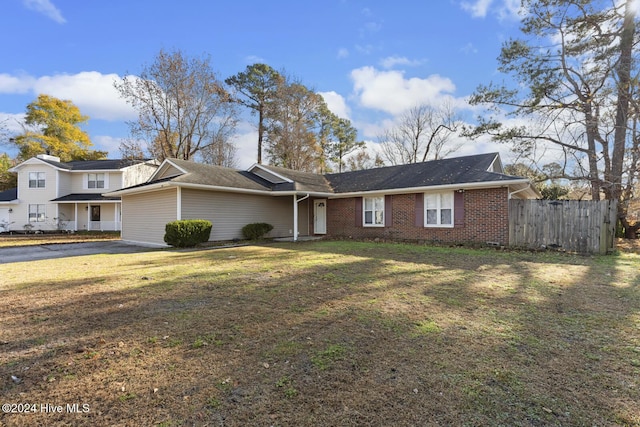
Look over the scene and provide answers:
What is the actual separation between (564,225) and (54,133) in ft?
150

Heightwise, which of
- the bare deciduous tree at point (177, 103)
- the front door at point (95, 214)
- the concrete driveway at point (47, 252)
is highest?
the bare deciduous tree at point (177, 103)

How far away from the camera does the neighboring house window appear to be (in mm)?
24531

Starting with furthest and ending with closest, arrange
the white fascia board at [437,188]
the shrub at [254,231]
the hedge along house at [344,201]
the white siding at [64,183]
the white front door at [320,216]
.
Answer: the white siding at [64,183] < the white front door at [320,216] < the shrub at [254,231] < the hedge along house at [344,201] < the white fascia board at [437,188]

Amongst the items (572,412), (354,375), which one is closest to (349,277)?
(354,375)

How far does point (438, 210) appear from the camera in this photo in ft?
43.5

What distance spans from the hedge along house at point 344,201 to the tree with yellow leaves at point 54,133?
25876 millimetres

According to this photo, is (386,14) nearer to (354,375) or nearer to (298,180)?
(298,180)

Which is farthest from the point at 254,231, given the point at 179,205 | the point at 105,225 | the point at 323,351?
the point at 105,225

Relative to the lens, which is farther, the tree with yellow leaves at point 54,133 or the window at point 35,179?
the tree with yellow leaves at point 54,133

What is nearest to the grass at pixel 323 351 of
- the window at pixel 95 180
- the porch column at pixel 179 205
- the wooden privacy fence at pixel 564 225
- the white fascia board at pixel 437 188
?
the wooden privacy fence at pixel 564 225

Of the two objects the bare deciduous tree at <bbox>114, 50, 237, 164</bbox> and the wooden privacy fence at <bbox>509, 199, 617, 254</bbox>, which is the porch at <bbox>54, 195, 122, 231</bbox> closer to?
the bare deciduous tree at <bbox>114, 50, 237, 164</bbox>

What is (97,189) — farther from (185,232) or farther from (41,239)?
(185,232)

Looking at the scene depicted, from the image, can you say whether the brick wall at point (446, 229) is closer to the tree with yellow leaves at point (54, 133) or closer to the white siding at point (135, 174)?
the white siding at point (135, 174)

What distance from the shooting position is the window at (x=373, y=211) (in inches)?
593
